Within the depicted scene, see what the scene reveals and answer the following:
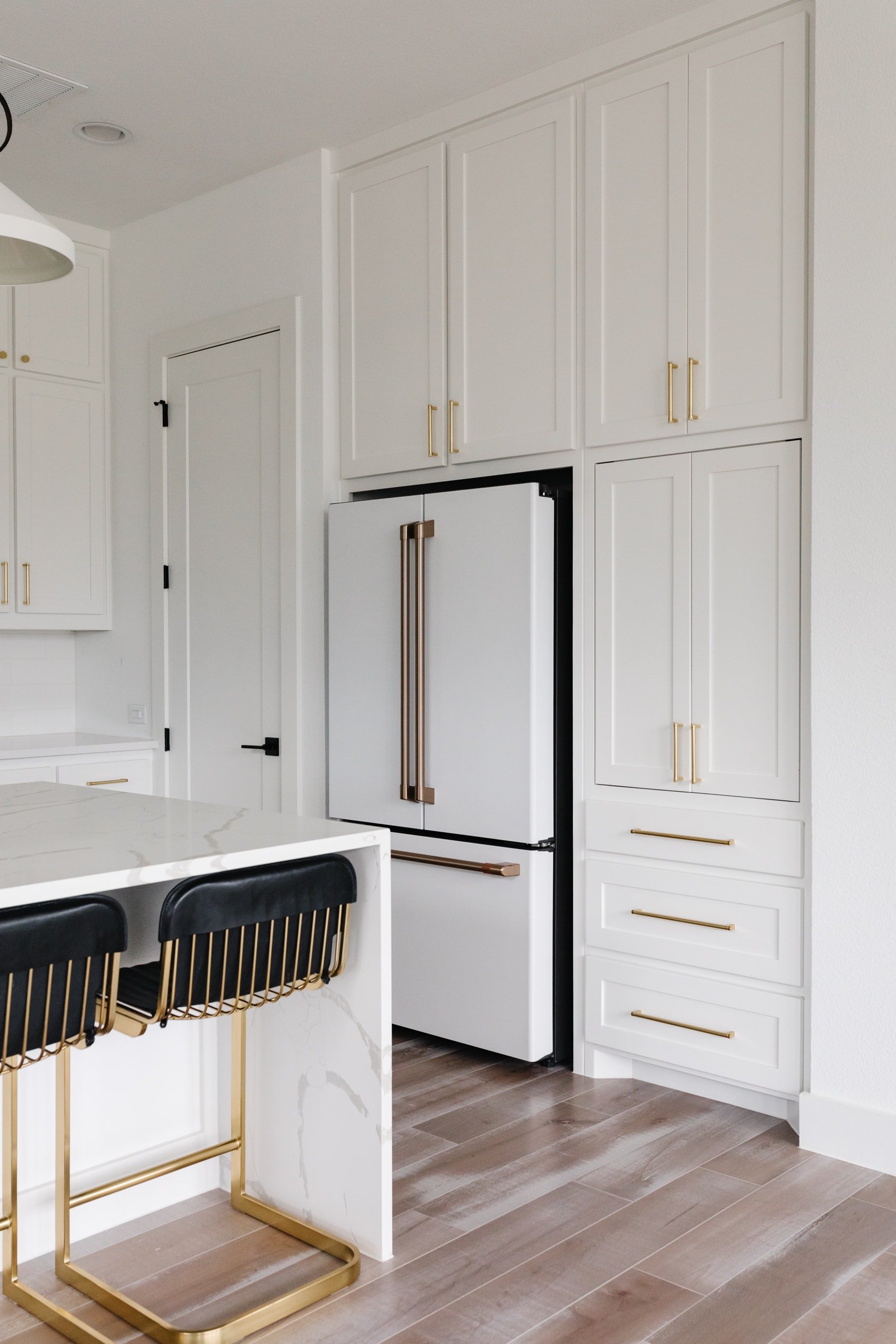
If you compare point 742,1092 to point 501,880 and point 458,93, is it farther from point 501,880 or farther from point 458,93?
point 458,93

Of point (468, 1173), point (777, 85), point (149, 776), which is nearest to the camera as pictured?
point (468, 1173)

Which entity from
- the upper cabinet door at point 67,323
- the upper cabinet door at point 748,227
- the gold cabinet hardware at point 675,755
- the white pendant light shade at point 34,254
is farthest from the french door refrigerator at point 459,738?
the upper cabinet door at point 67,323

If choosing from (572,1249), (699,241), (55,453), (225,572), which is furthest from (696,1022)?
(55,453)

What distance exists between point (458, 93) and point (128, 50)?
0.97 meters

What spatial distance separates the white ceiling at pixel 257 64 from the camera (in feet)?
10.1

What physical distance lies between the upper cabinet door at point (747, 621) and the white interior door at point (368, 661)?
924 millimetres

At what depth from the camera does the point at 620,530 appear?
3248mm

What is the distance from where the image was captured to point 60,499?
464cm

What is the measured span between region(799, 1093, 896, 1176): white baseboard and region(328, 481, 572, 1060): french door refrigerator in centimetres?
81

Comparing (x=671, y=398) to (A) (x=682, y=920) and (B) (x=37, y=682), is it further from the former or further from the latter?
(B) (x=37, y=682)

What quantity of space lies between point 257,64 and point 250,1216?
10.0 feet

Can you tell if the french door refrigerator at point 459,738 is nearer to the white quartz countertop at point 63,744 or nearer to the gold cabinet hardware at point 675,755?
the gold cabinet hardware at point 675,755

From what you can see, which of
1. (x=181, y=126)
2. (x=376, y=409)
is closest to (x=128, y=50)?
(x=181, y=126)

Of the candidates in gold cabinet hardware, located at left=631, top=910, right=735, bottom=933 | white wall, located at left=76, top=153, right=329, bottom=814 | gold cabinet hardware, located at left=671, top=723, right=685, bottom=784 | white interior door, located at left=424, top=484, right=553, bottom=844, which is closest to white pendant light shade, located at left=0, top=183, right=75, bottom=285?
white interior door, located at left=424, top=484, right=553, bottom=844
